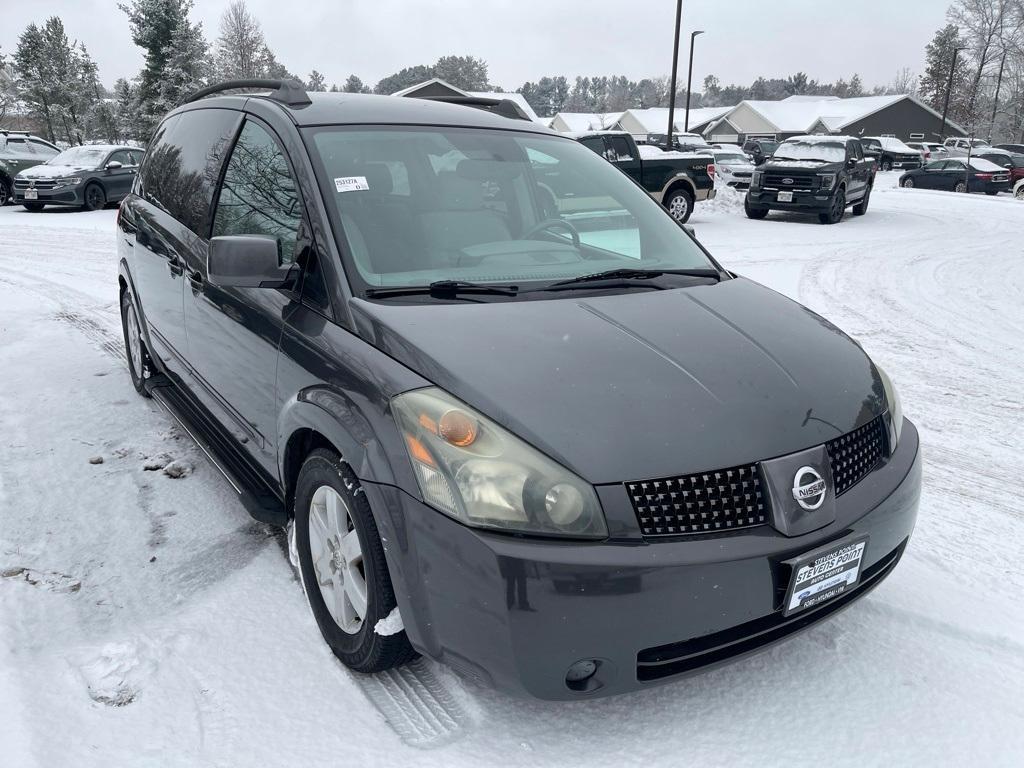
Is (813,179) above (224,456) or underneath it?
underneath

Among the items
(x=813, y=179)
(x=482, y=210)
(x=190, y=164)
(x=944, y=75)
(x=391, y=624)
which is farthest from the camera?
(x=944, y=75)

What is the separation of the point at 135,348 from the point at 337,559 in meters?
3.35

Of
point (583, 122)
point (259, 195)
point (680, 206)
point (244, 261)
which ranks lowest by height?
point (680, 206)

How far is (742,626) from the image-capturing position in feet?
6.77

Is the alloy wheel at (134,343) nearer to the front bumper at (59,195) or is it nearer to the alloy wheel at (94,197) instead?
the front bumper at (59,195)

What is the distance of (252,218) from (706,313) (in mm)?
1797

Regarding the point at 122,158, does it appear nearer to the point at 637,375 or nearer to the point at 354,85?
the point at 637,375

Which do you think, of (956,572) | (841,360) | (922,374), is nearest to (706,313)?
(841,360)

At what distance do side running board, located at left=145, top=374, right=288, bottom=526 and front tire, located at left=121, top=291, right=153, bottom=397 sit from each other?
44 centimetres

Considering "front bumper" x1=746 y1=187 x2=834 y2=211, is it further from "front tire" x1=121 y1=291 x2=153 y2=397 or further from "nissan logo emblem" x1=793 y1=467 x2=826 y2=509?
"nissan logo emblem" x1=793 y1=467 x2=826 y2=509

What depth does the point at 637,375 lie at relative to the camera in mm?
2201

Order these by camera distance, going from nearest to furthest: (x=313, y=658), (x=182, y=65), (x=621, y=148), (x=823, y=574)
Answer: (x=823, y=574), (x=313, y=658), (x=621, y=148), (x=182, y=65)

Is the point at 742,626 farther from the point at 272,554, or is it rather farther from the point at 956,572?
the point at 272,554

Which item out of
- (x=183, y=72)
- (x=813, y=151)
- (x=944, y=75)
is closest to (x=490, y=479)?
(x=813, y=151)
